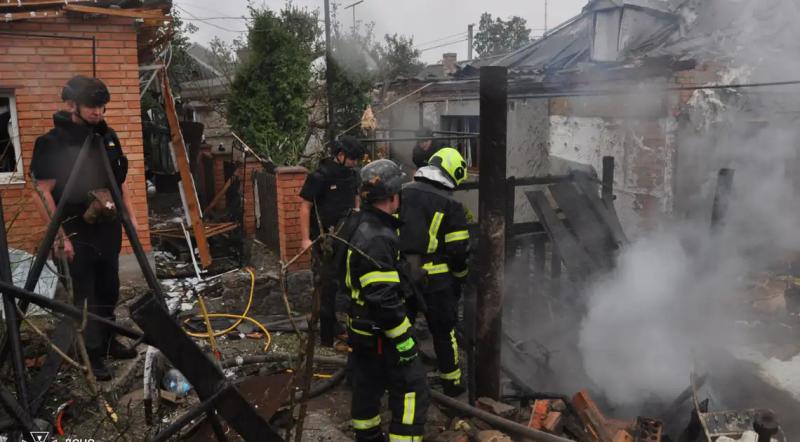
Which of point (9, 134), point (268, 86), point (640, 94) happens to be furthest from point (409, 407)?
point (268, 86)

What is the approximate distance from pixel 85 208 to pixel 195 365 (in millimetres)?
2428

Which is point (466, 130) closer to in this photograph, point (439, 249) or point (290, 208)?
point (290, 208)

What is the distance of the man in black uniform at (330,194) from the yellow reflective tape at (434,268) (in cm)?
116

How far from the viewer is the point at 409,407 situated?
3.57m

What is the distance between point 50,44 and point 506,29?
46.0 meters

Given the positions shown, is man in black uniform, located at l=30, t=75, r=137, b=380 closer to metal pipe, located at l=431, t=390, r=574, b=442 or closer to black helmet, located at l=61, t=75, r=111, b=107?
black helmet, located at l=61, t=75, r=111, b=107

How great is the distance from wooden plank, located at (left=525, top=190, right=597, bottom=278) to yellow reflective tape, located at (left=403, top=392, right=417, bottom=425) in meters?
2.85

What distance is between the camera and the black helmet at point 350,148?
5.45 metres

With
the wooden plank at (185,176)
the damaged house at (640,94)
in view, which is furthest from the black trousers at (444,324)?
the wooden plank at (185,176)

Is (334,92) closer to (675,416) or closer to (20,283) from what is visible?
(20,283)

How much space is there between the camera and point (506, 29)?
48.1 m

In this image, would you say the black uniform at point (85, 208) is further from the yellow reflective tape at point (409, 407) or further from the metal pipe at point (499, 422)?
the metal pipe at point (499, 422)

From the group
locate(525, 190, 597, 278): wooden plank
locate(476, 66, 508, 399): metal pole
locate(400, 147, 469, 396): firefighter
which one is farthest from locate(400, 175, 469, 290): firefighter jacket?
locate(525, 190, 597, 278): wooden plank

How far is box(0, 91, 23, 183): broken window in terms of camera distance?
6098 millimetres
